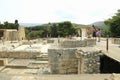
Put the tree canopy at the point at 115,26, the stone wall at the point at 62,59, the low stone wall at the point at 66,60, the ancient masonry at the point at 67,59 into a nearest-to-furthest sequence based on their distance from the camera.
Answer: the ancient masonry at the point at 67,59 < the low stone wall at the point at 66,60 < the stone wall at the point at 62,59 < the tree canopy at the point at 115,26

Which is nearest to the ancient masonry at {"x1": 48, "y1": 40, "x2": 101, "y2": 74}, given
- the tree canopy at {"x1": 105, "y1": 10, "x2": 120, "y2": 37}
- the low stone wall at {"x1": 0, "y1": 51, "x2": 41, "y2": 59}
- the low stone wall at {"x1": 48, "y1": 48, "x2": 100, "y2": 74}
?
the low stone wall at {"x1": 48, "y1": 48, "x2": 100, "y2": 74}

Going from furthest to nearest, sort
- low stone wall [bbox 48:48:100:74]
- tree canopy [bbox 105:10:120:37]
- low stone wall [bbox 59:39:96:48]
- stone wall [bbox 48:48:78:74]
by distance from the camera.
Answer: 1. tree canopy [bbox 105:10:120:37]
2. low stone wall [bbox 59:39:96:48]
3. stone wall [bbox 48:48:78:74]
4. low stone wall [bbox 48:48:100:74]

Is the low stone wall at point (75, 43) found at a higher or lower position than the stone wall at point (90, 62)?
higher

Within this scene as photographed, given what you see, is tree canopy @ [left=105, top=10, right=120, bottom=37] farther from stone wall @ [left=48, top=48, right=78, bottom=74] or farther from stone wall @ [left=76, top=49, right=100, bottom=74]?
stone wall @ [left=76, top=49, right=100, bottom=74]

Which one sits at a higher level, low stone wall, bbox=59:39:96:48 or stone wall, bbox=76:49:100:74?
low stone wall, bbox=59:39:96:48

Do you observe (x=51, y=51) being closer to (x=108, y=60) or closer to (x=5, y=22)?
(x=108, y=60)

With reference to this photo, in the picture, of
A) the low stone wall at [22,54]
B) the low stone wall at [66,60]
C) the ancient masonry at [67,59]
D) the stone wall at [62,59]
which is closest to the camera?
the ancient masonry at [67,59]

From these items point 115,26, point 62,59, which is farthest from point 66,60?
point 115,26

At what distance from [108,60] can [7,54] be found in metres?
14.8

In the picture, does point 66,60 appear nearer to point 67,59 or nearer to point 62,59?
point 67,59

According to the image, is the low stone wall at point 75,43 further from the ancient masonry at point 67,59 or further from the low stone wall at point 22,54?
the low stone wall at point 22,54

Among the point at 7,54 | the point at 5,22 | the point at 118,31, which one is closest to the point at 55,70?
the point at 7,54

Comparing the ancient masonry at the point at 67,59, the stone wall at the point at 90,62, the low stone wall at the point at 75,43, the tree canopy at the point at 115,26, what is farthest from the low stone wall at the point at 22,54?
the tree canopy at the point at 115,26

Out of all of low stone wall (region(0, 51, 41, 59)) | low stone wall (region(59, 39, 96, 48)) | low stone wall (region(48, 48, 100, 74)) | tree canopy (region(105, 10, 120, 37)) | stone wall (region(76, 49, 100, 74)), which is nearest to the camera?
stone wall (region(76, 49, 100, 74))
